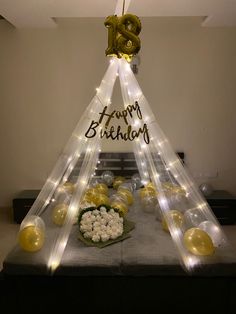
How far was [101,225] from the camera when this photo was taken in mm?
2279

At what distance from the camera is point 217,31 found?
4.04m

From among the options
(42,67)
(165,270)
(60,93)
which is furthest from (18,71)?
(165,270)

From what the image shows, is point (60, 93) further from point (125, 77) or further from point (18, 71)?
point (125, 77)

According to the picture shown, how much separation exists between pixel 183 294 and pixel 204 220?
0.67 m

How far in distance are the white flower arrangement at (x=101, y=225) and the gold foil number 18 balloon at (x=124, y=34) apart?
1.28 metres

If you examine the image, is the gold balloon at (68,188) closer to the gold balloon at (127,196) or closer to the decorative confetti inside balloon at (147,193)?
the gold balloon at (127,196)

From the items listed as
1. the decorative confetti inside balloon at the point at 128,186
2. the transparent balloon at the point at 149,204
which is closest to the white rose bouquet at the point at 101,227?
the transparent balloon at the point at 149,204

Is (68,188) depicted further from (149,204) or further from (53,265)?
(53,265)

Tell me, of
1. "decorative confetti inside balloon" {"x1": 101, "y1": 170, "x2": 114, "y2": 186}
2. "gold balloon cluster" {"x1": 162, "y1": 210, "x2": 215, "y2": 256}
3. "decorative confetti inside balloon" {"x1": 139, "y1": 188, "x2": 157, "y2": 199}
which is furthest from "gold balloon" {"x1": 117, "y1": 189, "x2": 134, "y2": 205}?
"gold balloon cluster" {"x1": 162, "y1": 210, "x2": 215, "y2": 256}

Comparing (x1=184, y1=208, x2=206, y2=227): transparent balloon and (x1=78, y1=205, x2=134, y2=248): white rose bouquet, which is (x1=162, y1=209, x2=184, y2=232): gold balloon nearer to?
(x1=184, y1=208, x2=206, y2=227): transparent balloon

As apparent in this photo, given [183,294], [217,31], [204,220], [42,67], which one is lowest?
[183,294]

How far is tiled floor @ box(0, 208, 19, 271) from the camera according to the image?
319cm

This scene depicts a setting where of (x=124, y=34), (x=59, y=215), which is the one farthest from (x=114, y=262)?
(x=124, y=34)

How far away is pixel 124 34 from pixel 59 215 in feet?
5.03
